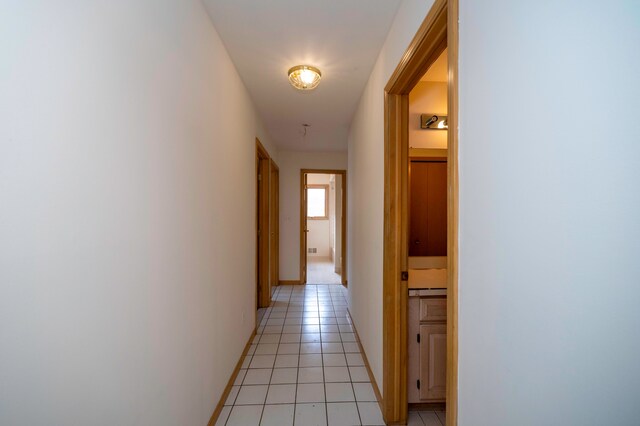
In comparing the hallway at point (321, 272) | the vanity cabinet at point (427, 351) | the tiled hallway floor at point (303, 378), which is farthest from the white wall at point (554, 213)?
the hallway at point (321, 272)

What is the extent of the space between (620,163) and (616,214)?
85 millimetres

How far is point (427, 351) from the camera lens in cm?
185

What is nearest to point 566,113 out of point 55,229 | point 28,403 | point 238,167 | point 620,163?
point 620,163

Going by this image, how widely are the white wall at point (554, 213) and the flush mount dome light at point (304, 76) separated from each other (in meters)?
1.57

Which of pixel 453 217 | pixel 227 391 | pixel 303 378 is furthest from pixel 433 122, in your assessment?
pixel 227 391

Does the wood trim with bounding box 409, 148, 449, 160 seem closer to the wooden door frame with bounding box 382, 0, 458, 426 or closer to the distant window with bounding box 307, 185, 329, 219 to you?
the wooden door frame with bounding box 382, 0, 458, 426

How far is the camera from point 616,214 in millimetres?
458

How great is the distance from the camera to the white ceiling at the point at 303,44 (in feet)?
5.27

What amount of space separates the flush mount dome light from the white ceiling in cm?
5

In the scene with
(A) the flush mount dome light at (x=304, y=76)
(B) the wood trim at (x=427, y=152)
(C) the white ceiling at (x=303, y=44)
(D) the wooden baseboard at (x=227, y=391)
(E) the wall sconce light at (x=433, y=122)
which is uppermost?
(C) the white ceiling at (x=303, y=44)

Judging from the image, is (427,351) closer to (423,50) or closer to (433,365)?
(433,365)

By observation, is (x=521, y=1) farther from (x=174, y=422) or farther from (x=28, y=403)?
(x=174, y=422)

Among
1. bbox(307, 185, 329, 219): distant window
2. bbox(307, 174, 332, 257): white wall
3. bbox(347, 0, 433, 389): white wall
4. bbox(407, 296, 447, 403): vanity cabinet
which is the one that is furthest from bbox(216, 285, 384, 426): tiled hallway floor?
bbox(307, 185, 329, 219): distant window

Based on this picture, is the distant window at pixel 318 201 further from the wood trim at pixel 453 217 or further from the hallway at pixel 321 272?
the wood trim at pixel 453 217
